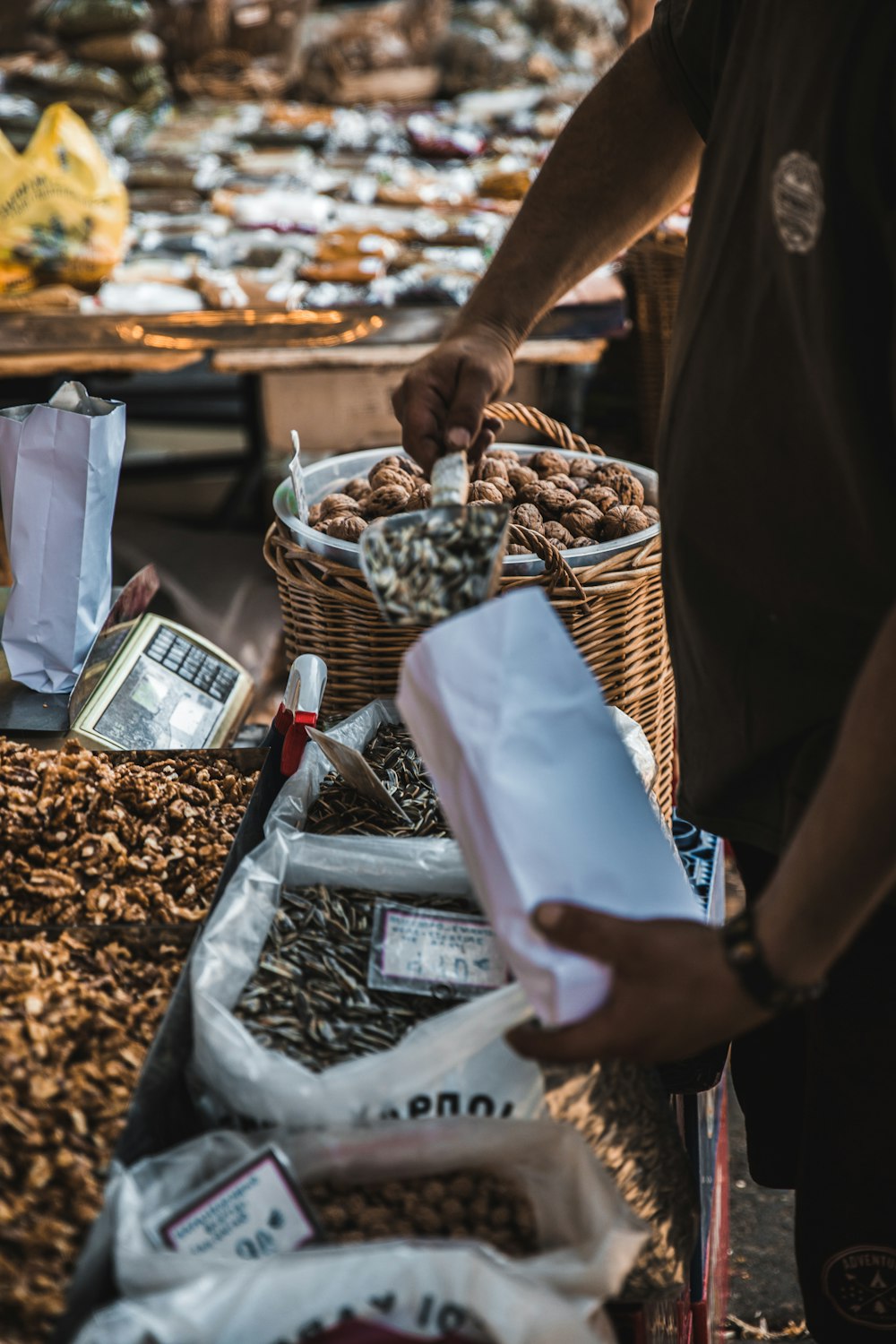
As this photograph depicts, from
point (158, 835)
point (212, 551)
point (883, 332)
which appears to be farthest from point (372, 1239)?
point (212, 551)

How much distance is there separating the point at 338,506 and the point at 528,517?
26 cm

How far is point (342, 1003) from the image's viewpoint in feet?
3.23

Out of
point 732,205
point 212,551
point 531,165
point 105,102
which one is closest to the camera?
point 732,205

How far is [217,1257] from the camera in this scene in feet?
2.57

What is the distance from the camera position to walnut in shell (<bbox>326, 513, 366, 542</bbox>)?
1.44 m

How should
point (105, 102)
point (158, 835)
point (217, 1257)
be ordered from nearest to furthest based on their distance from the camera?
point (217, 1257), point (158, 835), point (105, 102)

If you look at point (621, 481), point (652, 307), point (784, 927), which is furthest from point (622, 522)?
point (652, 307)

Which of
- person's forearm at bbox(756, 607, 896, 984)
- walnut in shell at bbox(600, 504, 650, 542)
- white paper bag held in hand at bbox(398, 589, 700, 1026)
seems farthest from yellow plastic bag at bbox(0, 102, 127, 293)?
person's forearm at bbox(756, 607, 896, 984)

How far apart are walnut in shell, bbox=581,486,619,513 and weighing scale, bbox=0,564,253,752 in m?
0.53

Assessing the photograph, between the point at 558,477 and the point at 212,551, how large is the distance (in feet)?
3.24

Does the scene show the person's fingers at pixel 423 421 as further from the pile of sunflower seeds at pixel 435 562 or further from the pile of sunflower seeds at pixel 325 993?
the pile of sunflower seeds at pixel 325 993

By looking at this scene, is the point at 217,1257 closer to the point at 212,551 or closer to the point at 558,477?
the point at 558,477

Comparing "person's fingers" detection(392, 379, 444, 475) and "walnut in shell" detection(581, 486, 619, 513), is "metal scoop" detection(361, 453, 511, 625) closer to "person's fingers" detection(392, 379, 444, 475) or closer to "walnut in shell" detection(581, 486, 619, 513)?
"person's fingers" detection(392, 379, 444, 475)

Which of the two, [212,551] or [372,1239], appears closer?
[372,1239]
